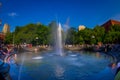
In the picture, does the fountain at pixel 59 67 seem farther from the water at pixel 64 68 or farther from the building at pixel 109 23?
the building at pixel 109 23

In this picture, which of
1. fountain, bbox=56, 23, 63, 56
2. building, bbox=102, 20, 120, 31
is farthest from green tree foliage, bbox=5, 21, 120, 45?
fountain, bbox=56, 23, 63, 56

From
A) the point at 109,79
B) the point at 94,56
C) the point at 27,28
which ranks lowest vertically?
the point at 109,79

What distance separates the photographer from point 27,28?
9.12 ft

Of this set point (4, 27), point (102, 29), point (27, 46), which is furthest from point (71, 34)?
point (4, 27)

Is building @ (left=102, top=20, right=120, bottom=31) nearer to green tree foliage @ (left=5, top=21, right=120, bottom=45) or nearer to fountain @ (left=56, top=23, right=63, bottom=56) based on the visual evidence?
green tree foliage @ (left=5, top=21, right=120, bottom=45)

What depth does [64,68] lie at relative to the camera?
3.15 meters

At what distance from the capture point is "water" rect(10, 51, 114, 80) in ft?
9.43

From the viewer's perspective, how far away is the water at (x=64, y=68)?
2875mm

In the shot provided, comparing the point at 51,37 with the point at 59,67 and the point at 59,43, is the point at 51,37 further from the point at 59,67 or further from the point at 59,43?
the point at 59,67

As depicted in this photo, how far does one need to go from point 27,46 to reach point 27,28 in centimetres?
25

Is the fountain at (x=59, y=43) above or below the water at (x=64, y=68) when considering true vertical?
above

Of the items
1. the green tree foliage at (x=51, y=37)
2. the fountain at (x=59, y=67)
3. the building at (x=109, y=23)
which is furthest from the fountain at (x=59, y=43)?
the building at (x=109, y=23)

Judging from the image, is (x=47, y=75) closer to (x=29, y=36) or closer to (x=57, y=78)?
(x=57, y=78)

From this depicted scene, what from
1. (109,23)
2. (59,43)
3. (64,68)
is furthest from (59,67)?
(109,23)
